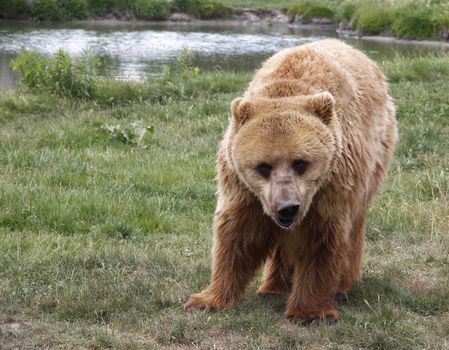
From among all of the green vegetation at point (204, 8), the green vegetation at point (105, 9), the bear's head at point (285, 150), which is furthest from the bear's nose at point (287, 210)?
the green vegetation at point (204, 8)

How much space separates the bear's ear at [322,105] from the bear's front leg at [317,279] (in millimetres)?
733

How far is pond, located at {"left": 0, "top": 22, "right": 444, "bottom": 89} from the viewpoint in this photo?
79.4 ft

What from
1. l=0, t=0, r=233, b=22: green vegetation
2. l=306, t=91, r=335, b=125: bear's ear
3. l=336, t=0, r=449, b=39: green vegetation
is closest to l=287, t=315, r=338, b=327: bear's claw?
l=306, t=91, r=335, b=125: bear's ear

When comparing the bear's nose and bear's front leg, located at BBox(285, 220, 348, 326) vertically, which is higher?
the bear's nose

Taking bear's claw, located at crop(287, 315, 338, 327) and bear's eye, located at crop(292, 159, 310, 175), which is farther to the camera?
bear's claw, located at crop(287, 315, 338, 327)

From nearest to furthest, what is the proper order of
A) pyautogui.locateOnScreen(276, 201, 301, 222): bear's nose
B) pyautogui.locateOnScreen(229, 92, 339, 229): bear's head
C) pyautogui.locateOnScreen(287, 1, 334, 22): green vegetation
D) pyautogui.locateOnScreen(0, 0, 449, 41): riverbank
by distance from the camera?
pyautogui.locateOnScreen(276, 201, 301, 222): bear's nose < pyautogui.locateOnScreen(229, 92, 339, 229): bear's head < pyautogui.locateOnScreen(0, 0, 449, 41): riverbank < pyautogui.locateOnScreen(287, 1, 334, 22): green vegetation

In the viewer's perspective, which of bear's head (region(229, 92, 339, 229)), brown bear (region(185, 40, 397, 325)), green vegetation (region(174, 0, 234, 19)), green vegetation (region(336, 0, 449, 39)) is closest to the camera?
bear's head (region(229, 92, 339, 229))

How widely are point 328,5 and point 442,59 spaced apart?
27.9 meters

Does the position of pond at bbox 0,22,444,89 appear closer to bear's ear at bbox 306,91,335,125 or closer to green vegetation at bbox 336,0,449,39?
green vegetation at bbox 336,0,449,39

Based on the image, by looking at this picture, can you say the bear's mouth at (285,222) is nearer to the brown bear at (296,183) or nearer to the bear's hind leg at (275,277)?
the brown bear at (296,183)

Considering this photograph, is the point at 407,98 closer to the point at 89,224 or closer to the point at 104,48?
the point at 89,224

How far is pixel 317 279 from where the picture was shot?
521 centimetres

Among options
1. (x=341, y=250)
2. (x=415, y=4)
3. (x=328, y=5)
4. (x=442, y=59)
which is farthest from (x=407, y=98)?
(x=328, y=5)

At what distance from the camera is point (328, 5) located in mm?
44125
